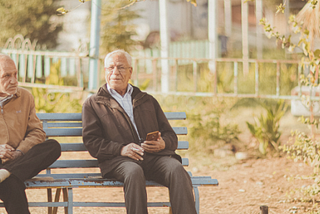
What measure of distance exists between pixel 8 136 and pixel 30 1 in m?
10.3

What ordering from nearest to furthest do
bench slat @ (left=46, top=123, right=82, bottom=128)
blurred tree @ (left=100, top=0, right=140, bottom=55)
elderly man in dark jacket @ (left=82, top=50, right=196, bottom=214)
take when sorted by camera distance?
elderly man in dark jacket @ (left=82, top=50, right=196, bottom=214)
bench slat @ (left=46, top=123, right=82, bottom=128)
blurred tree @ (left=100, top=0, right=140, bottom=55)

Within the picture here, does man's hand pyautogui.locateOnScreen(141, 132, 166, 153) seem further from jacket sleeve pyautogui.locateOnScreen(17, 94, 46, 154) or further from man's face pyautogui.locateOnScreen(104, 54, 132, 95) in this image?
jacket sleeve pyautogui.locateOnScreen(17, 94, 46, 154)

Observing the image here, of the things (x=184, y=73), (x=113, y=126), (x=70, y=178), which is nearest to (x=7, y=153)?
(x=70, y=178)

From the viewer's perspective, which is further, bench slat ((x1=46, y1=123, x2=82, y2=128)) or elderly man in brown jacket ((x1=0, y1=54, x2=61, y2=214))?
bench slat ((x1=46, y1=123, x2=82, y2=128))

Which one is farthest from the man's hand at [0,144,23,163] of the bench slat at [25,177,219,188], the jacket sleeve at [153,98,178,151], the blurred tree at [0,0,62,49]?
the blurred tree at [0,0,62,49]

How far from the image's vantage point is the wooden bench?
3061 millimetres

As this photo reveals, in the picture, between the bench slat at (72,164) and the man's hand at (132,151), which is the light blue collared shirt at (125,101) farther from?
the bench slat at (72,164)

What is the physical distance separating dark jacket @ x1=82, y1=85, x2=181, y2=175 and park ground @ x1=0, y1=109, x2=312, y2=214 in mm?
1267

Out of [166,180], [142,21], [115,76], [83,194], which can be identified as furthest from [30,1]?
[166,180]

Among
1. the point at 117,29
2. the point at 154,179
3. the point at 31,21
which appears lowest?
the point at 154,179

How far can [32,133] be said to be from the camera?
3326 mm

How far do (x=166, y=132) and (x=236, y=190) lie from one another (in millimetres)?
2119

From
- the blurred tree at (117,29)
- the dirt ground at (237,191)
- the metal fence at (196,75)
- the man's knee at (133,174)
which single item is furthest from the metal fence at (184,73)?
the man's knee at (133,174)

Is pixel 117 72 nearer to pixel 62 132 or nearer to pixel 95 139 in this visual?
pixel 95 139
